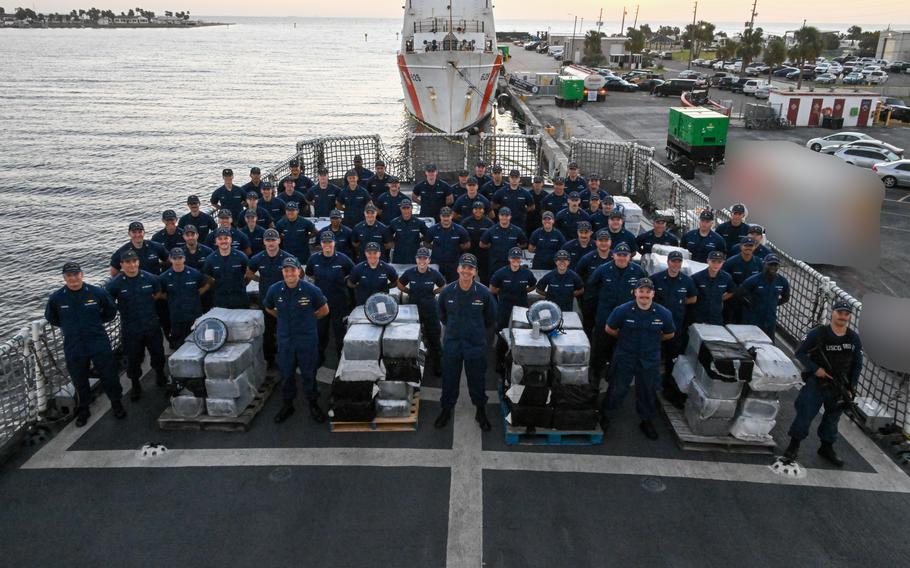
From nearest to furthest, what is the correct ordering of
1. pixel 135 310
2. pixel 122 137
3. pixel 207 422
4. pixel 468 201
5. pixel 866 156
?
1. pixel 207 422
2. pixel 135 310
3. pixel 468 201
4. pixel 866 156
5. pixel 122 137

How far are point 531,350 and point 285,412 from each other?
3169 millimetres

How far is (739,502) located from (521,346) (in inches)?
108

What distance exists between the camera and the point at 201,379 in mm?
7293

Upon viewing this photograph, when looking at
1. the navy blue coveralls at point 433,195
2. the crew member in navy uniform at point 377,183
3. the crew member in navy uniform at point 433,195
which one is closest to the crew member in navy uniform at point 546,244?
the crew member in navy uniform at point 433,195

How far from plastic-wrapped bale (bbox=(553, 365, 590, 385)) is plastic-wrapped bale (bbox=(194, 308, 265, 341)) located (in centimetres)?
374

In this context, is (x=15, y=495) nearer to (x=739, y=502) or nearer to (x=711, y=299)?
(x=739, y=502)

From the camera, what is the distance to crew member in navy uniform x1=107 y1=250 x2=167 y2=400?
784 cm

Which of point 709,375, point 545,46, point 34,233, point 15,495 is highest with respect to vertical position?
point 545,46

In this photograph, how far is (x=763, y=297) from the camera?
26.5ft

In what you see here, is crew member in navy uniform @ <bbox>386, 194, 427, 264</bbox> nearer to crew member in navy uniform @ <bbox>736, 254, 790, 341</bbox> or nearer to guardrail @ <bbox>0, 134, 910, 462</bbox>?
guardrail @ <bbox>0, 134, 910, 462</bbox>

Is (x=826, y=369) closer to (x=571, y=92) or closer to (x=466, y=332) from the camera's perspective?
(x=466, y=332)

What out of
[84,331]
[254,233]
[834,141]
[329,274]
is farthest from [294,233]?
[834,141]

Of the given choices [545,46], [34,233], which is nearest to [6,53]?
[545,46]

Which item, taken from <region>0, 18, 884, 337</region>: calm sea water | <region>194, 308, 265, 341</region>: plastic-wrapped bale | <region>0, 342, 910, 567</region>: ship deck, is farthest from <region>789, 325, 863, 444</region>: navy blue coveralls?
<region>0, 18, 884, 337</region>: calm sea water
